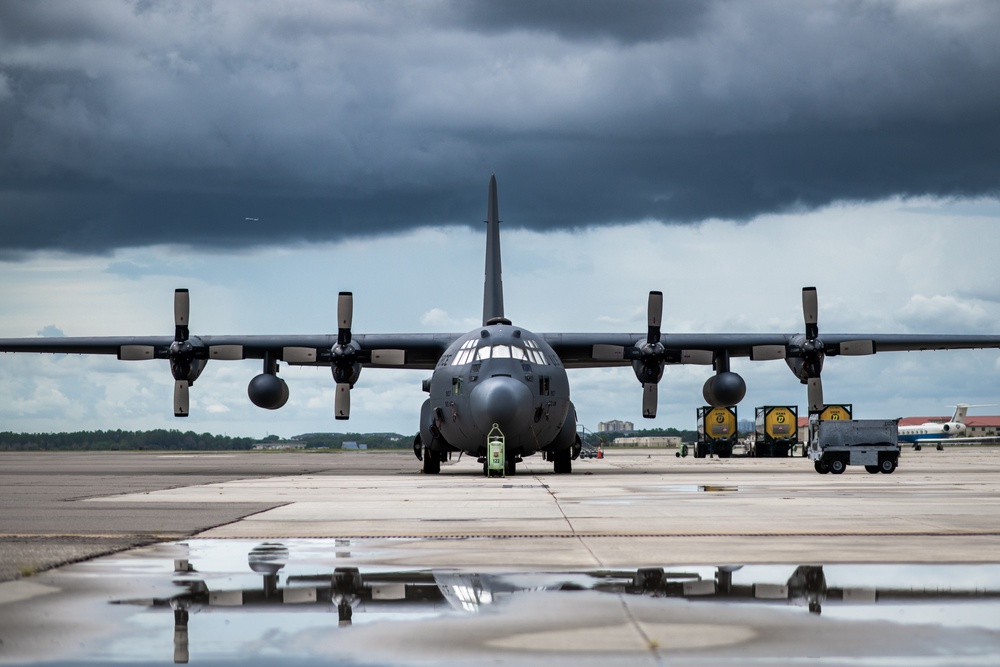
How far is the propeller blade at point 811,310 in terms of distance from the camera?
43.8m

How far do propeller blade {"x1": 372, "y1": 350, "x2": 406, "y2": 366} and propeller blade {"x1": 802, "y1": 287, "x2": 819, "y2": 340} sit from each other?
16.2 meters

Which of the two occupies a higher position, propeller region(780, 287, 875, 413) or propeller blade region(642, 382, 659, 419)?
propeller region(780, 287, 875, 413)

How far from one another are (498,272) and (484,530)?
99.7 feet

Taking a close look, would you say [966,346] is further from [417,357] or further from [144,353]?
[144,353]

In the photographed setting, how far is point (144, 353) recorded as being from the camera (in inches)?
1773

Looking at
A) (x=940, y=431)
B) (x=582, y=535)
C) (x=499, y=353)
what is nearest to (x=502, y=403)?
(x=499, y=353)

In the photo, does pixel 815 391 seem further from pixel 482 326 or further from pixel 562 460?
pixel 482 326

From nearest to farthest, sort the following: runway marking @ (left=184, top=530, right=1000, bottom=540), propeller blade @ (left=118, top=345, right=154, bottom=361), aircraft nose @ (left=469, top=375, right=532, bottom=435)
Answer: runway marking @ (left=184, top=530, right=1000, bottom=540) < aircraft nose @ (left=469, top=375, right=532, bottom=435) < propeller blade @ (left=118, top=345, right=154, bottom=361)

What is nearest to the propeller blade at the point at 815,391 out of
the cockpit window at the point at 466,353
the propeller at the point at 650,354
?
the propeller at the point at 650,354

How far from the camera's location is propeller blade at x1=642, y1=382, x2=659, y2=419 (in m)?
43.3

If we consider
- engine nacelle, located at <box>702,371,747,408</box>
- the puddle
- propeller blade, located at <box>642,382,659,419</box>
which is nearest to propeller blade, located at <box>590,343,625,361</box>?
propeller blade, located at <box>642,382,659,419</box>

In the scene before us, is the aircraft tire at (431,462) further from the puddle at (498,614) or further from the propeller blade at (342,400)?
the puddle at (498,614)

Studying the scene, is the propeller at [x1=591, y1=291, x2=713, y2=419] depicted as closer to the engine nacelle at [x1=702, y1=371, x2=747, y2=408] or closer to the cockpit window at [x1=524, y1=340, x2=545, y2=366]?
the engine nacelle at [x1=702, y1=371, x2=747, y2=408]

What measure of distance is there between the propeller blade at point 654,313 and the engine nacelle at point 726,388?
2.73 metres
